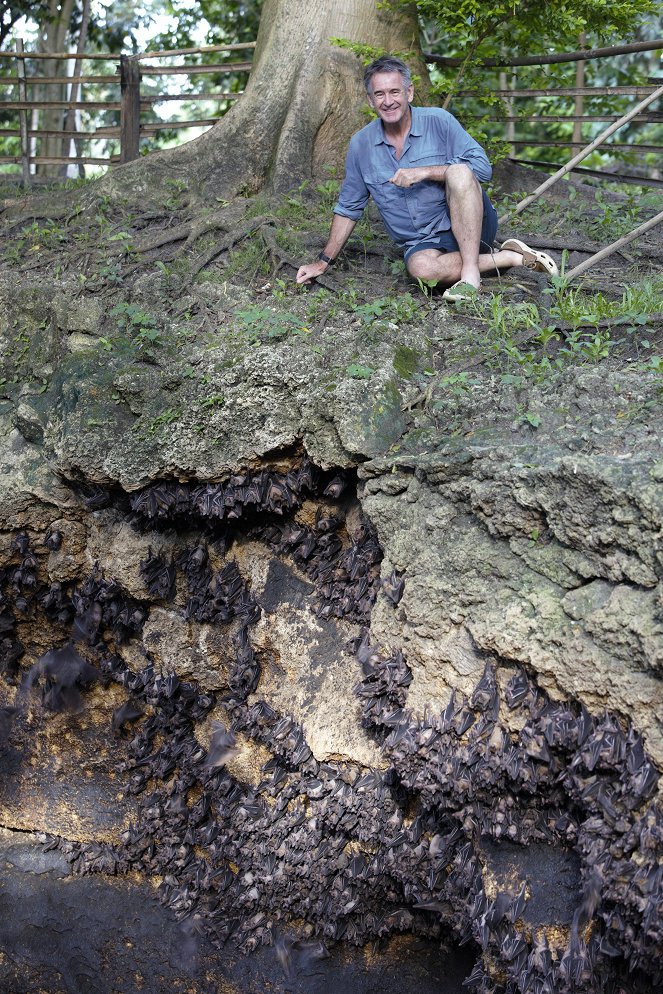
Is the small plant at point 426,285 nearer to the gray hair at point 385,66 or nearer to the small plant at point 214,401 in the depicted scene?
the gray hair at point 385,66

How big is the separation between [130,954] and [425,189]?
4245 mm

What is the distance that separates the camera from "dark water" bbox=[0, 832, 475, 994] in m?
4.27

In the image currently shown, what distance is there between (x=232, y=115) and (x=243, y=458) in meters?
3.10

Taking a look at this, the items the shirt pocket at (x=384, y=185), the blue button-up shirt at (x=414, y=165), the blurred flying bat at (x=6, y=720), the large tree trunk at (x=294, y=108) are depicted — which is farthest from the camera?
the large tree trunk at (x=294, y=108)

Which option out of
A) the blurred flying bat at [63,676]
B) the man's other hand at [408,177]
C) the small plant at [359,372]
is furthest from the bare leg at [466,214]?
the blurred flying bat at [63,676]

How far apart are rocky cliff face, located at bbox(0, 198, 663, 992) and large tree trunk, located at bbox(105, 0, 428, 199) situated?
1.43 meters

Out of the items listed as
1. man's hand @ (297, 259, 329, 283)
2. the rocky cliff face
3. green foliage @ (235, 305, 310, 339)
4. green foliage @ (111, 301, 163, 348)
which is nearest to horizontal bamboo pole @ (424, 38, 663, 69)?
the rocky cliff face

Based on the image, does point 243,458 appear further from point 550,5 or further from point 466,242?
point 550,5

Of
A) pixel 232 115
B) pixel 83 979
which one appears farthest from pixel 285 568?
pixel 232 115

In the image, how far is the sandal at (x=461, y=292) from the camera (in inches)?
182

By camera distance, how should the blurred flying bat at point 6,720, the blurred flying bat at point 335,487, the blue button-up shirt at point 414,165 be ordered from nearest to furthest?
the blurred flying bat at point 335,487, the blue button-up shirt at point 414,165, the blurred flying bat at point 6,720

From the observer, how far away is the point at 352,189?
4.96 meters

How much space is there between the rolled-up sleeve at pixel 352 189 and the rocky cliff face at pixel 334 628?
699mm

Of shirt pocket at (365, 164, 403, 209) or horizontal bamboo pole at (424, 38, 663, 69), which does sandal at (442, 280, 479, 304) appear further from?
horizontal bamboo pole at (424, 38, 663, 69)
